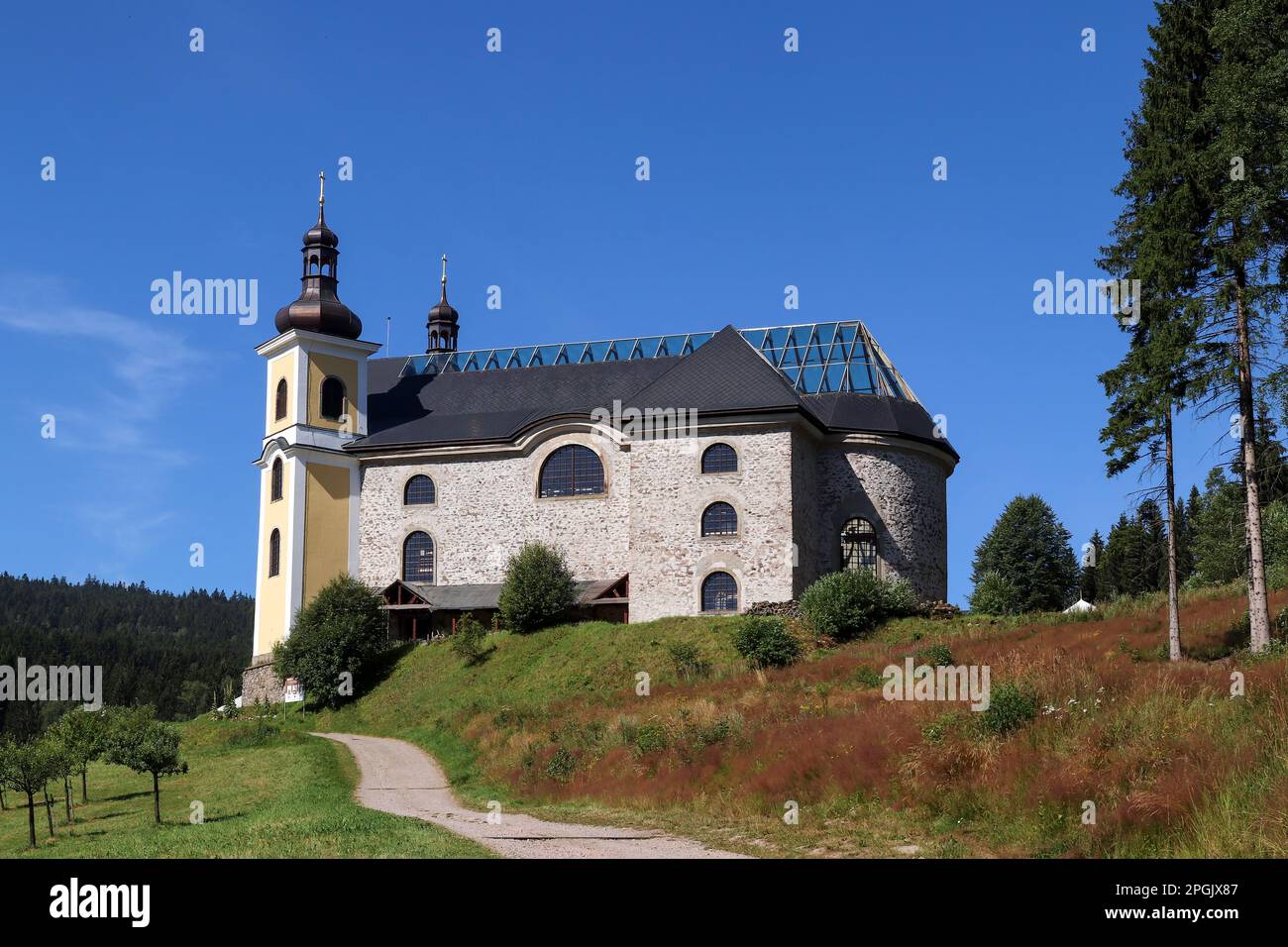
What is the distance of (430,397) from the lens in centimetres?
5022

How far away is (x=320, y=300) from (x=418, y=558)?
10.7m

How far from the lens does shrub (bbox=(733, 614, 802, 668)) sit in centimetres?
3120

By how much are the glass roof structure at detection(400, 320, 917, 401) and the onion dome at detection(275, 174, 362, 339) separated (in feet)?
23.6

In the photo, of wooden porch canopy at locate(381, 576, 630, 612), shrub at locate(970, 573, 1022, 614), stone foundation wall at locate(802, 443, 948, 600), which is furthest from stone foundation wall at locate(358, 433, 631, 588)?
shrub at locate(970, 573, 1022, 614)

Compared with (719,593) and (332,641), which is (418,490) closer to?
(332,641)

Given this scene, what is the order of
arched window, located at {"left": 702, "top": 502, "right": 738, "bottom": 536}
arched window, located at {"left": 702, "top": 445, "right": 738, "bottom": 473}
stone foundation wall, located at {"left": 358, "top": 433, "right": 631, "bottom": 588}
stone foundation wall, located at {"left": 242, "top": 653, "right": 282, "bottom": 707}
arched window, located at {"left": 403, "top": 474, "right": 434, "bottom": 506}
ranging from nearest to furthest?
arched window, located at {"left": 702, "top": 502, "right": 738, "bottom": 536}, arched window, located at {"left": 702, "top": 445, "right": 738, "bottom": 473}, stone foundation wall, located at {"left": 358, "top": 433, "right": 631, "bottom": 588}, stone foundation wall, located at {"left": 242, "top": 653, "right": 282, "bottom": 707}, arched window, located at {"left": 403, "top": 474, "right": 434, "bottom": 506}

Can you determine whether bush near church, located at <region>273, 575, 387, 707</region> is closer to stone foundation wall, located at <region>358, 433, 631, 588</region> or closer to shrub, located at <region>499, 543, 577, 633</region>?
stone foundation wall, located at <region>358, 433, 631, 588</region>

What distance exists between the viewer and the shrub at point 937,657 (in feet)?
81.5

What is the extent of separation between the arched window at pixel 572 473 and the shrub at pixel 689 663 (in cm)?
1121

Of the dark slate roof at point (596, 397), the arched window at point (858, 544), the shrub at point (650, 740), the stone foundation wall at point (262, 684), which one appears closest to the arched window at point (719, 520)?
the dark slate roof at point (596, 397)

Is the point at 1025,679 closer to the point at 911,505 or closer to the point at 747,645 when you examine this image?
the point at 747,645

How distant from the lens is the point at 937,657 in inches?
998
